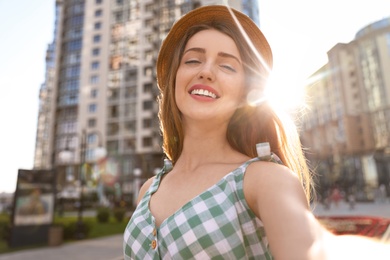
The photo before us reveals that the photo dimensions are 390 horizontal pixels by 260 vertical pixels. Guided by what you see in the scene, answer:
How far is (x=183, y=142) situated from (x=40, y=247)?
11417 millimetres

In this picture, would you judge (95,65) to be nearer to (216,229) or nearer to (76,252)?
(76,252)

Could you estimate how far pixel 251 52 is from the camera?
53.8 inches

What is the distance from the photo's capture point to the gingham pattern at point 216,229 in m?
1.00

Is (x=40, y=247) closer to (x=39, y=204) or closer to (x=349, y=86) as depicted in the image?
(x=39, y=204)

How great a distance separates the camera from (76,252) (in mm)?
9555

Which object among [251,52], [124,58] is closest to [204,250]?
[251,52]

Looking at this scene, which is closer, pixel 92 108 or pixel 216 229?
pixel 216 229

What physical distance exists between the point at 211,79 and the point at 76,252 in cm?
998

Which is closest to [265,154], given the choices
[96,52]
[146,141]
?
[146,141]

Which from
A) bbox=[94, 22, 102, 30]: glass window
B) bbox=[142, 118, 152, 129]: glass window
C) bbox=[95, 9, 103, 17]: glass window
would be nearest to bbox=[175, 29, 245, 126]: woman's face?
bbox=[142, 118, 152, 129]: glass window

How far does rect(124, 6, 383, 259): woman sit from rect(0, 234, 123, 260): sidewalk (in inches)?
296

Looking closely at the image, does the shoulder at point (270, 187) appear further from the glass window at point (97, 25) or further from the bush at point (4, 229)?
the glass window at point (97, 25)

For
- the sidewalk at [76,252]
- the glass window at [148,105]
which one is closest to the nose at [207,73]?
the sidewalk at [76,252]

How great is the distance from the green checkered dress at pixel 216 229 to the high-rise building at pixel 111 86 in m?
35.5
